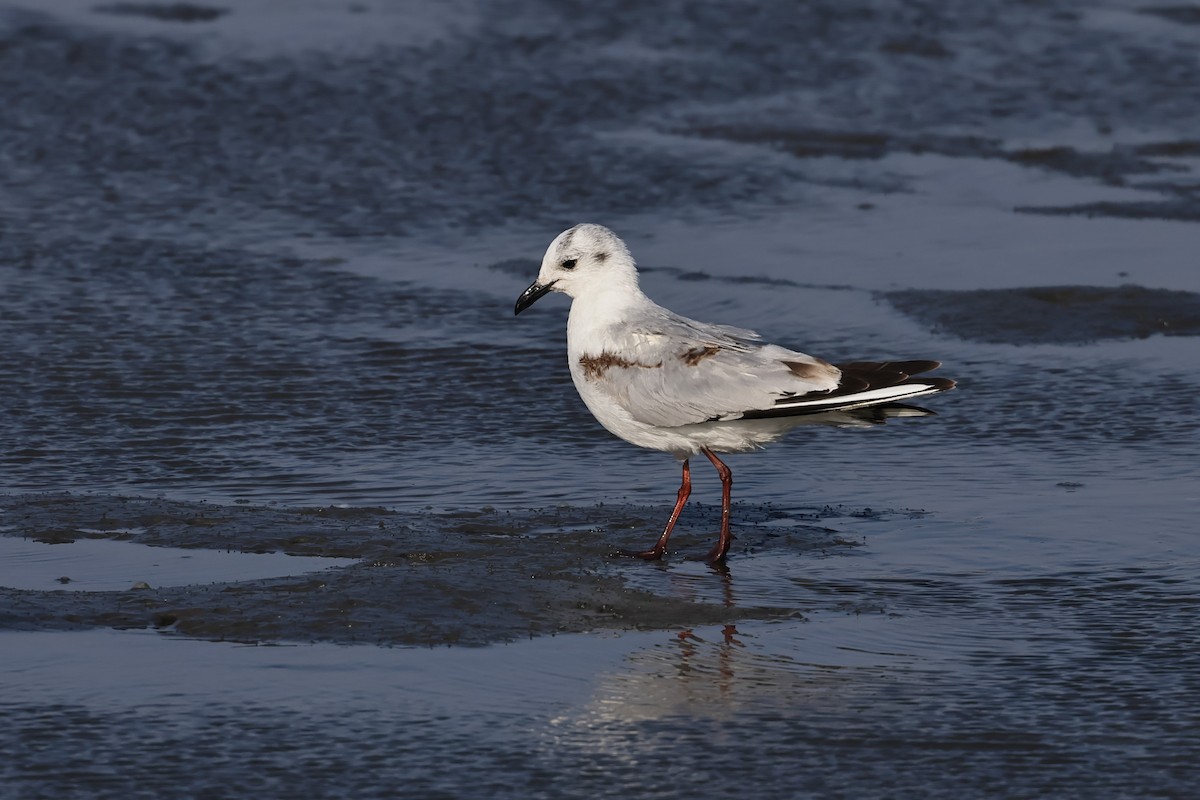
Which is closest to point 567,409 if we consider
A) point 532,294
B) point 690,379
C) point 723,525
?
point 532,294

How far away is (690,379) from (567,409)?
1724 millimetres

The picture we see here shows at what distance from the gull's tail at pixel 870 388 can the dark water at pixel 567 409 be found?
0.53m

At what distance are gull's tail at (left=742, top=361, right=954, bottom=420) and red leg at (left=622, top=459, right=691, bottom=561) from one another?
53 cm

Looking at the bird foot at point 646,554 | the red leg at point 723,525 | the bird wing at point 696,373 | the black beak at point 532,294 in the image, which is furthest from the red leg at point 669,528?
the black beak at point 532,294

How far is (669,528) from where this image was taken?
7102 mm

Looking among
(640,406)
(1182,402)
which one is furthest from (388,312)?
(1182,402)

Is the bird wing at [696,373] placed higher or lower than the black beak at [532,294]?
lower

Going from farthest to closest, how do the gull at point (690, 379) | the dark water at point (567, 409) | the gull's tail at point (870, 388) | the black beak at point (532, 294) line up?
the black beak at point (532, 294), the gull at point (690, 379), the gull's tail at point (870, 388), the dark water at point (567, 409)

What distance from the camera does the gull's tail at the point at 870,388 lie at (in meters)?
6.79

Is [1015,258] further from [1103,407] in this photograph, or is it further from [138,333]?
[138,333]

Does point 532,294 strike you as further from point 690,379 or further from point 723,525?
point 723,525

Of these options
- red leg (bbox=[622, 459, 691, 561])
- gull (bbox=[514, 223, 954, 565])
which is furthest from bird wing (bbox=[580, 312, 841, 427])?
red leg (bbox=[622, 459, 691, 561])

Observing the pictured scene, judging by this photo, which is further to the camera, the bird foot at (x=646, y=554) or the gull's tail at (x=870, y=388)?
the bird foot at (x=646, y=554)

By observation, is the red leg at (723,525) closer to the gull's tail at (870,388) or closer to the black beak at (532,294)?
the gull's tail at (870,388)
